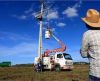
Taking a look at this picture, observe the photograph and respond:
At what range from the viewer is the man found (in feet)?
20.7

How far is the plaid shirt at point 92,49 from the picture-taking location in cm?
629

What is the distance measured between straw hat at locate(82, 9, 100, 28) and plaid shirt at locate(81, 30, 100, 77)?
6.1 inches

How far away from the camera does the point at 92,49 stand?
650 centimetres

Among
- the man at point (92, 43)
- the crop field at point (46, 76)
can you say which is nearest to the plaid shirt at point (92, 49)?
Result: the man at point (92, 43)

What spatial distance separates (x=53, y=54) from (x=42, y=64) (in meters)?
1.89

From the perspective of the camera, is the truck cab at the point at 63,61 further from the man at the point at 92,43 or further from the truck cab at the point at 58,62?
the man at the point at 92,43

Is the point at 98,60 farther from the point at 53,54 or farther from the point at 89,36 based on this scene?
the point at 53,54

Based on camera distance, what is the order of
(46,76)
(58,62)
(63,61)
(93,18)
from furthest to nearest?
(58,62)
(63,61)
(46,76)
(93,18)

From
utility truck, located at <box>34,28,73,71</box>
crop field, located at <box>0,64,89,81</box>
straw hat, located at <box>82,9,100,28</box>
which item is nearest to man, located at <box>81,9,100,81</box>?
straw hat, located at <box>82,9,100,28</box>

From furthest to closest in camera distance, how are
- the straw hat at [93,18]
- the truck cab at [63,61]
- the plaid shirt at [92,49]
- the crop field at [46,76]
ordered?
the truck cab at [63,61] < the crop field at [46,76] < the straw hat at [93,18] < the plaid shirt at [92,49]

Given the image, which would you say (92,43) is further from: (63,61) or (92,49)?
(63,61)

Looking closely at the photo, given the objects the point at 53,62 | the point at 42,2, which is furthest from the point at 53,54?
the point at 42,2

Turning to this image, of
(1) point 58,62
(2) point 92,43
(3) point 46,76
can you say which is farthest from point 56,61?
(2) point 92,43

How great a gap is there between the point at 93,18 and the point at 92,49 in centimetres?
59
